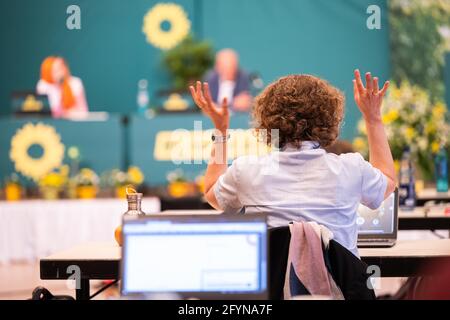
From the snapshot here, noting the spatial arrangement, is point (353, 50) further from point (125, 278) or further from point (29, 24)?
point (125, 278)

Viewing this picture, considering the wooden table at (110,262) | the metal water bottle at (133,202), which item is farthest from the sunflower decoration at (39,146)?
the metal water bottle at (133,202)

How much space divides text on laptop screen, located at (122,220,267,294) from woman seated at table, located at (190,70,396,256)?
40 centimetres

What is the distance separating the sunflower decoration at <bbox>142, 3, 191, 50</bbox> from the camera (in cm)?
951

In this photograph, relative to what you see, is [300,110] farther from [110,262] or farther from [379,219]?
[379,219]

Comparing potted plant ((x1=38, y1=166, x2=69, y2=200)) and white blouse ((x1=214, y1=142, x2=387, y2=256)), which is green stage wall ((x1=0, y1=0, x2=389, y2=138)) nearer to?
potted plant ((x1=38, y1=166, x2=69, y2=200))

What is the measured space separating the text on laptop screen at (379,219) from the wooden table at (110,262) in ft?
0.74

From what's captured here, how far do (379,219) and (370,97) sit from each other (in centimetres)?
73

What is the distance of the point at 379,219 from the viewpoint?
270cm

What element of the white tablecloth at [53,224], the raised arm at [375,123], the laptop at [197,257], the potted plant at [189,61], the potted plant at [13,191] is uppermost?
the potted plant at [189,61]

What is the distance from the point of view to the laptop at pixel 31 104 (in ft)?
23.1

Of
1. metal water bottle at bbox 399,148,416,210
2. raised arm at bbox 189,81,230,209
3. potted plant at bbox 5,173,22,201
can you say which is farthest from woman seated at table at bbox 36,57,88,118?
raised arm at bbox 189,81,230,209

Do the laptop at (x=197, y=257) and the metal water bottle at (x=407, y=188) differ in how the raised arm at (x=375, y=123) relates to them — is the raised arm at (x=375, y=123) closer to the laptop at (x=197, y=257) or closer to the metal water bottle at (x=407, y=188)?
the laptop at (x=197, y=257)

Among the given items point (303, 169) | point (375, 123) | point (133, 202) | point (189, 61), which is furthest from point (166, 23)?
point (303, 169)
